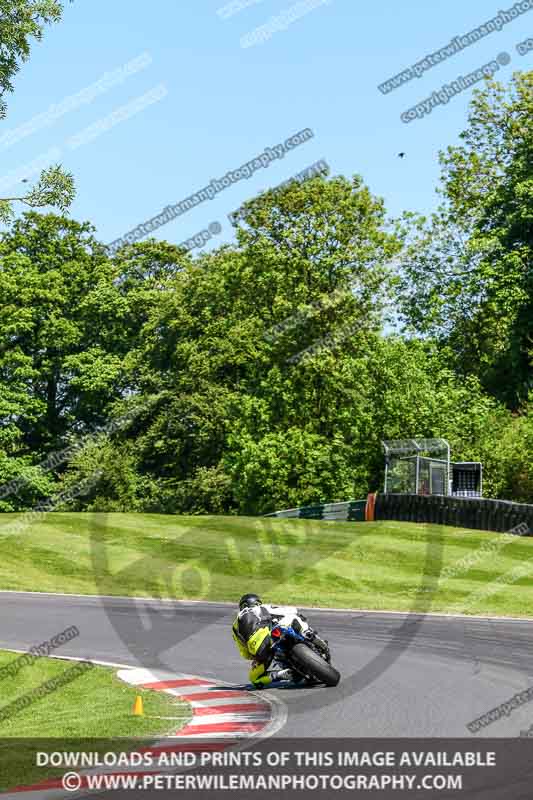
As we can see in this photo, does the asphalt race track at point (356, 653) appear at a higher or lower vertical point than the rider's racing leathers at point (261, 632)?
lower

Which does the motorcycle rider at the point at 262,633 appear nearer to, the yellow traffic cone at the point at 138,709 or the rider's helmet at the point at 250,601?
the rider's helmet at the point at 250,601

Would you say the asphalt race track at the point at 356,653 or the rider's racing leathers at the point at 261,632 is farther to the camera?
the rider's racing leathers at the point at 261,632

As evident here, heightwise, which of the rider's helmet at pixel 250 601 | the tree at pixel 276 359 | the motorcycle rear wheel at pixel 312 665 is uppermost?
the tree at pixel 276 359

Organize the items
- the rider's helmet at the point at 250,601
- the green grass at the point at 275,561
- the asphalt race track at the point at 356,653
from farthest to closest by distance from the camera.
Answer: the green grass at the point at 275,561 < the rider's helmet at the point at 250,601 < the asphalt race track at the point at 356,653

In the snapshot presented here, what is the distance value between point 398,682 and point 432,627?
25.0 feet

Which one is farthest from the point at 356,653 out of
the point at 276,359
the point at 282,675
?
the point at 276,359

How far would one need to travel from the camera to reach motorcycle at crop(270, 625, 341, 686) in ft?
46.8

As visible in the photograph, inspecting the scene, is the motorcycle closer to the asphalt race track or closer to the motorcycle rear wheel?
the motorcycle rear wheel

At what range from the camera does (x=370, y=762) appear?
948 cm

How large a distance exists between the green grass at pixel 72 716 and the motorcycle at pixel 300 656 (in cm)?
148

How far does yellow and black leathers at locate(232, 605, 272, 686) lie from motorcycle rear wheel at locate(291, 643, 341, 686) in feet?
1.15

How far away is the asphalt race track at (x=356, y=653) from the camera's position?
39.3 ft

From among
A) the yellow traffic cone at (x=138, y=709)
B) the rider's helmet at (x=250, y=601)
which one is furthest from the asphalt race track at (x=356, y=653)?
the yellow traffic cone at (x=138, y=709)

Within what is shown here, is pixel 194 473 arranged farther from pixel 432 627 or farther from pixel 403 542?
pixel 432 627
